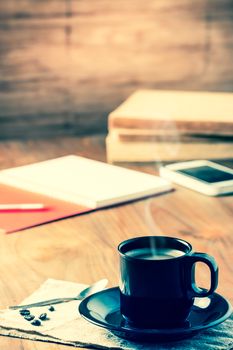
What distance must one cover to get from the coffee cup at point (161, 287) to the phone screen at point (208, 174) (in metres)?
0.66

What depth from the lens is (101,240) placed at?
1.38 metres

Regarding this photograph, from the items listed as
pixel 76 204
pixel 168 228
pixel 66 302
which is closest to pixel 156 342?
pixel 66 302

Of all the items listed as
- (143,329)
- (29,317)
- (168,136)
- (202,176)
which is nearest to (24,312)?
(29,317)

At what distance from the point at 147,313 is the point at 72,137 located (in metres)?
1.28

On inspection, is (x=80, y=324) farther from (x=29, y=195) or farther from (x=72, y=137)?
(x=72, y=137)

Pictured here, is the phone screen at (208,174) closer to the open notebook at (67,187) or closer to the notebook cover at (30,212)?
the open notebook at (67,187)

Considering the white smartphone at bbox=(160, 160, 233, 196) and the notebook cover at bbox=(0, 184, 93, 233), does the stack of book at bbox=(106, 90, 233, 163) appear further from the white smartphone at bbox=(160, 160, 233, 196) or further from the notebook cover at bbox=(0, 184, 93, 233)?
the notebook cover at bbox=(0, 184, 93, 233)

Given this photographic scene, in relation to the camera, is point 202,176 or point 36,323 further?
point 202,176

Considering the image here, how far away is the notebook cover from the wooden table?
2 centimetres

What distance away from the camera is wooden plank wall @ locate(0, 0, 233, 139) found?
222 cm

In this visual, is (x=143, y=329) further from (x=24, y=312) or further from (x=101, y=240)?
(x=101, y=240)

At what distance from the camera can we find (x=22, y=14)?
2.20 meters

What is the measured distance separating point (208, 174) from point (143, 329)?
0.74 m

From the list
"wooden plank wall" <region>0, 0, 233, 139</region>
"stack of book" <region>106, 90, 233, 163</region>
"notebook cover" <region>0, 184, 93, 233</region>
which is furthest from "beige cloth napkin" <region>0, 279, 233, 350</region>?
"wooden plank wall" <region>0, 0, 233, 139</region>
